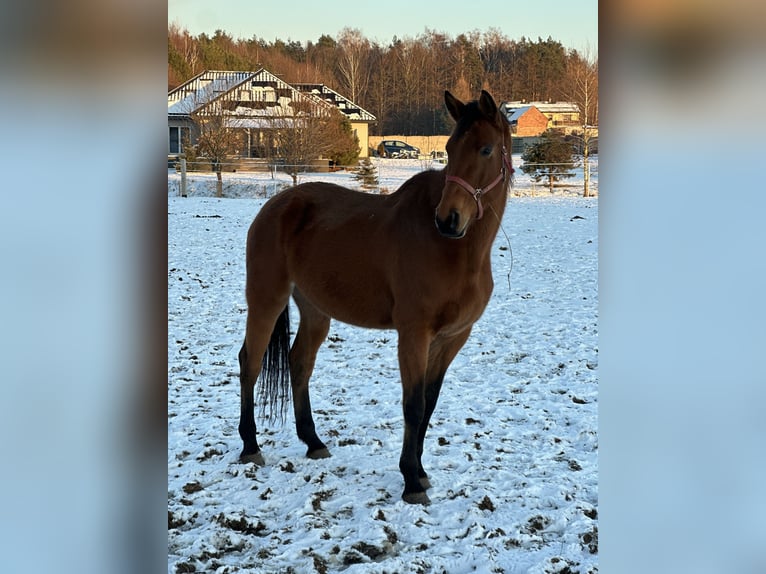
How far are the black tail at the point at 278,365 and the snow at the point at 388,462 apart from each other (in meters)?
0.31

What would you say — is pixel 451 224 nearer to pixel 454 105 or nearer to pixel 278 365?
pixel 454 105

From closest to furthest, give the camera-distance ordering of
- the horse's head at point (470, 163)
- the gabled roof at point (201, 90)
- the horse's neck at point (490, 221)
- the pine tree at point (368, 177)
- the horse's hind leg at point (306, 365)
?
the horse's head at point (470, 163) < the horse's neck at point (490, 221) < the horse's hind leg at point (306, 365) < the pine tree at point (368, 177) < the gabled roof at point (201, 90)

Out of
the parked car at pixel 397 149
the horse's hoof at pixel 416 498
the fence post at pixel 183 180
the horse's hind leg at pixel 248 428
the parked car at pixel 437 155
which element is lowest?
the horse's hoof at pixel 416 498

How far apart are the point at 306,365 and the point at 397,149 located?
26.3 m

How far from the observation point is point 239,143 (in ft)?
81.1

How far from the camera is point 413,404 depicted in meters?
3.16

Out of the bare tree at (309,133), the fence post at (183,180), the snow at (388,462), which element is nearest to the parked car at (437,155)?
the bare tree at (309,133)

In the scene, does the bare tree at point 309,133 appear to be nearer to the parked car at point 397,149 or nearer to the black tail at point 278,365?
the parked car at point 397,149

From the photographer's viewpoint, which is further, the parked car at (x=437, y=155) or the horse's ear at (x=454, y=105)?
the parked car at (x=437, y=155)

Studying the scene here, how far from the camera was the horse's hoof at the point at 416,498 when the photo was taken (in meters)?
3.04

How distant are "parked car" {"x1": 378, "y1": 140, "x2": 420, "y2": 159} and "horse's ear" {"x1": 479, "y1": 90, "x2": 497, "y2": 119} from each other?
25.1 metres
